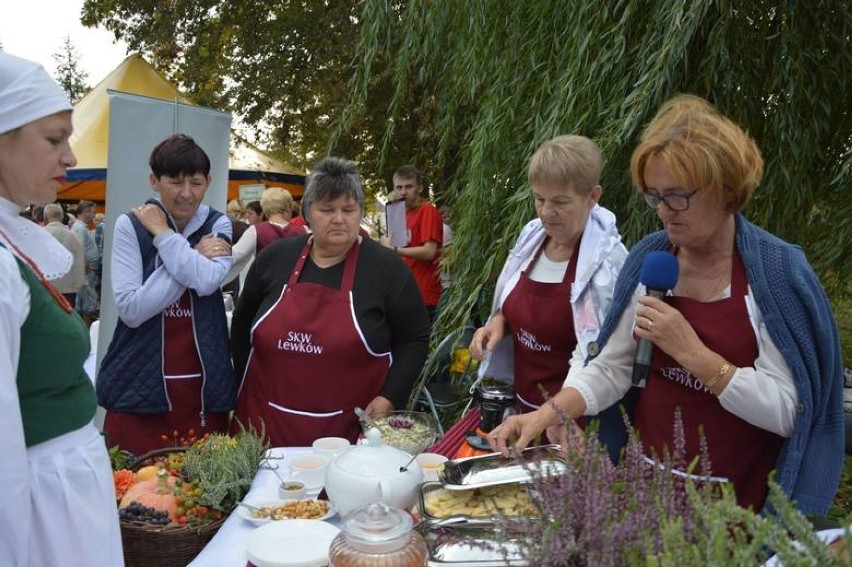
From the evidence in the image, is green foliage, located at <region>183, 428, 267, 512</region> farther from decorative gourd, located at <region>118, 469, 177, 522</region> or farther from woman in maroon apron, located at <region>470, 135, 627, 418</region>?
woman in maroon apron, located at <region>470, 135, 627, 418</region>

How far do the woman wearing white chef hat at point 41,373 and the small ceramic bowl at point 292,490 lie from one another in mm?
453

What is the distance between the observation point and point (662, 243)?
200 cm

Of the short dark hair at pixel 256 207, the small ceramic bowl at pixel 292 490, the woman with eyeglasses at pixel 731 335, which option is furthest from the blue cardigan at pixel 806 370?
the short dark hair at pixel 256 207

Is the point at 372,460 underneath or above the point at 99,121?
underneath

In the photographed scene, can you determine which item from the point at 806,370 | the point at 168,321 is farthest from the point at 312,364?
the point at 806,370

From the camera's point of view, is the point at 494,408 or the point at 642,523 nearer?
the point at 642,523

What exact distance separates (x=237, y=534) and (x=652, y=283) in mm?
1301

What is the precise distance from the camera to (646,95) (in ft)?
9.76

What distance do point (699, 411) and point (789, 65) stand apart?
6.51 ft

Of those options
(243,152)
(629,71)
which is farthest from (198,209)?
(243,152)

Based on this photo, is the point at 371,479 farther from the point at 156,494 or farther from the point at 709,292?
the point at 709,292

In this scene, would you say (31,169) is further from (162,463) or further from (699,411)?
(699,411)

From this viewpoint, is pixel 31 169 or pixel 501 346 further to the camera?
pixel 501 346

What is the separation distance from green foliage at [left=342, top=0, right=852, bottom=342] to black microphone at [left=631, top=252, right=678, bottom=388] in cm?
136
